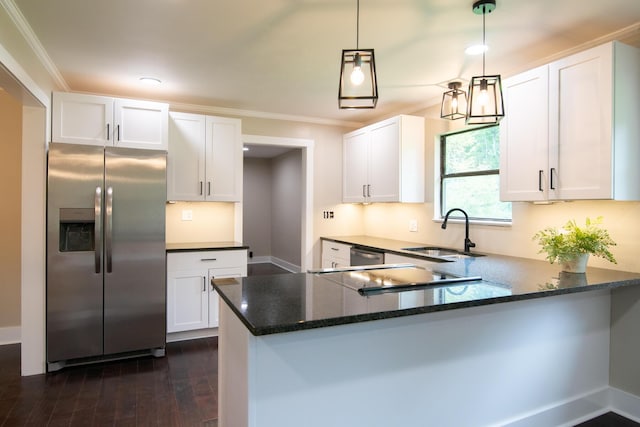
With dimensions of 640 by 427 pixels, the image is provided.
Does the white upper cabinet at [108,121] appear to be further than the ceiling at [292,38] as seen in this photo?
Yes

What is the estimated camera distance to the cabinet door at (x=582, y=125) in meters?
2.18

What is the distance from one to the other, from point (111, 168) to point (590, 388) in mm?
3824

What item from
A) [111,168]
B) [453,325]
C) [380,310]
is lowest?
[453,325]

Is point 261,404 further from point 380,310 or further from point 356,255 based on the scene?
point 356,255

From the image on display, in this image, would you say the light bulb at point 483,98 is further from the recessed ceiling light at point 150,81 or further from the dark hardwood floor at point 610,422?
the recessed ceiling light at point 150,81

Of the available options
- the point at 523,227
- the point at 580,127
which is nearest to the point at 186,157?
the point at 523,227

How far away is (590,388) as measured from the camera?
237cm

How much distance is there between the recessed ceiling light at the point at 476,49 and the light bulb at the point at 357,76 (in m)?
1.37

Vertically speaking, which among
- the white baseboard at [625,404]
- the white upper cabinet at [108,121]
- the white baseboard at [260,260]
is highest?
the white upper cabinet at [108,121]

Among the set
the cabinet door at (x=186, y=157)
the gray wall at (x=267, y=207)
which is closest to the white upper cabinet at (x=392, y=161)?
the cabinet door at (x=186, y=157)

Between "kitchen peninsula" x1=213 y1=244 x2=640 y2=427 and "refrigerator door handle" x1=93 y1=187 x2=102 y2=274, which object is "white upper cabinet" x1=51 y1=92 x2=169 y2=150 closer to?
"refrigerator door handle" x1=93 y1=187 x2=102 y2=274

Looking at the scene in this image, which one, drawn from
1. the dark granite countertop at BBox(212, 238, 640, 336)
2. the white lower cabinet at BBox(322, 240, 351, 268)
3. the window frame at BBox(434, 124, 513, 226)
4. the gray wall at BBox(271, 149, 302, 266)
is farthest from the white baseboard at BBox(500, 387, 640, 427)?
the gray wall at BBox(271, 149, 302, 266)

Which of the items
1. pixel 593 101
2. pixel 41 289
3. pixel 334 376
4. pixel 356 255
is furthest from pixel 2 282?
pixel 593 101

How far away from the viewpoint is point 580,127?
7.60 feet
